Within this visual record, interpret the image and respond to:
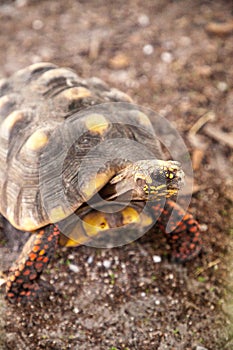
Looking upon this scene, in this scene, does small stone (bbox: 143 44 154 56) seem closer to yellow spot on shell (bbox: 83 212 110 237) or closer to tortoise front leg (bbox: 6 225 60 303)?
yellow spot on shell (bbox: 83 212 110 237)

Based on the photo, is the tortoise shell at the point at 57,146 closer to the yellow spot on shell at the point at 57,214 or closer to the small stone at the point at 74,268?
the yellow spot on shell at the point at 57,214

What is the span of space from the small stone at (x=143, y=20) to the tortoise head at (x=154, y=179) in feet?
9.83

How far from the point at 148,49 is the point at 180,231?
7.45 feet

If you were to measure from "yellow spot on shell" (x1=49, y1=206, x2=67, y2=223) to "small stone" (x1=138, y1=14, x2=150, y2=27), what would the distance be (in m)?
2.95

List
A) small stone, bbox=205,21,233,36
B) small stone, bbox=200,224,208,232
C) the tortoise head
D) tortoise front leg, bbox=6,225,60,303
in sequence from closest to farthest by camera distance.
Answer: the tortoise head, tortoise front leg, bbox=6,225,60,303, small stone, bbox=200,224,208,232, small stone, bbox=205,21,233,36

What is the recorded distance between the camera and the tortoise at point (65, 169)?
9.26 ft

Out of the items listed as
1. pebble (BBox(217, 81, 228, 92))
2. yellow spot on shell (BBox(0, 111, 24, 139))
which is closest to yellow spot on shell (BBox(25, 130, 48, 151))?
yellow spot on shell (BBox(0, 111, 24, 139))

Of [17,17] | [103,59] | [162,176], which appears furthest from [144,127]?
[17,17]

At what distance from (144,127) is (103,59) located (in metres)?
1.82

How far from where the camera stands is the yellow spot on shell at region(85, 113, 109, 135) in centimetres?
289

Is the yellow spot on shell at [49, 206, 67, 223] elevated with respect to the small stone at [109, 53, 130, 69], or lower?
elevated

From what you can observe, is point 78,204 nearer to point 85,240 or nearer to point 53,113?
point 85,240

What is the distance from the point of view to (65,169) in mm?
2855

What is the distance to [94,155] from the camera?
9.35 ft
